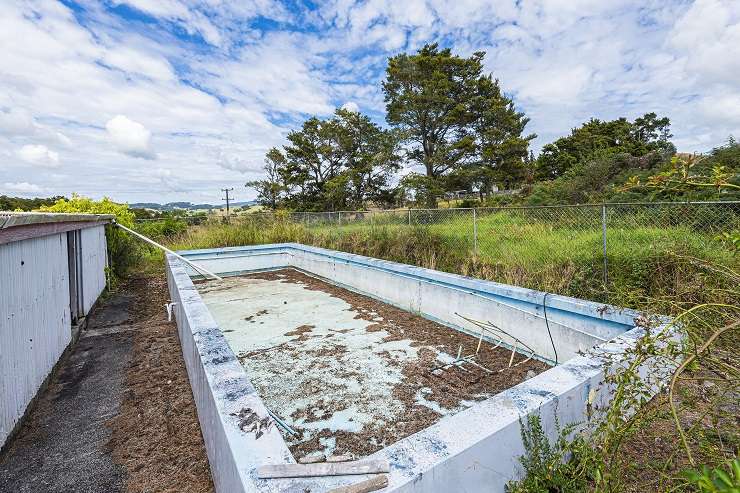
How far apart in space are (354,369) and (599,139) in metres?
37.6

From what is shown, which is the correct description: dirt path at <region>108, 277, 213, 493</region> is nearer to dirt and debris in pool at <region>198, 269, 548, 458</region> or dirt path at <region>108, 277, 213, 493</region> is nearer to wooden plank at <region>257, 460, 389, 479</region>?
dirt and debris in pool at <region>198, 269, 548, 458</region>

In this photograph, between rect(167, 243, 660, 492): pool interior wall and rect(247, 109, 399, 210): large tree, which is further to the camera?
rect(247, 109, 399, 210): large tree

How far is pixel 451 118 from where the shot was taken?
79.6 feet

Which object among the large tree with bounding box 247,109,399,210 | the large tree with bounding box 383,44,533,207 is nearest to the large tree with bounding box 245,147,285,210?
the large tree with bounding box 247,109,399,210

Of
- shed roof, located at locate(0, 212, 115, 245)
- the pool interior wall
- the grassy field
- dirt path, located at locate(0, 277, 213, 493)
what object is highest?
shed roof, located at locate(0, 212, 115, 245)

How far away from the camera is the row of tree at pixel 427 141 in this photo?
967 inches

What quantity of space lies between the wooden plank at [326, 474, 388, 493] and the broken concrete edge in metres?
0.06

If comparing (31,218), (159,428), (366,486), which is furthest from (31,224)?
(366,486)

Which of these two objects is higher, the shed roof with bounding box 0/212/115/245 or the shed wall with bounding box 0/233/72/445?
the shed roof with bounding box 0/212/115/245

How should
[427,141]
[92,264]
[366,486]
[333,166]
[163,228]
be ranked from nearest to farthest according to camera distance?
[366,486]
[92,264]
[163,228]
[427,141]
[333,166]

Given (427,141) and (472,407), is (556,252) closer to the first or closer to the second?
(472,407)

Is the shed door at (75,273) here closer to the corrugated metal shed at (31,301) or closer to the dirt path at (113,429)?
the corrugated metal shed at (31,301)

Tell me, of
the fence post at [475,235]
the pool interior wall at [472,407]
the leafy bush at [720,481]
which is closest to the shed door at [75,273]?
the pool interior wall at [472,407]

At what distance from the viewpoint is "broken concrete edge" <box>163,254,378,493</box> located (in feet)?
4.41
